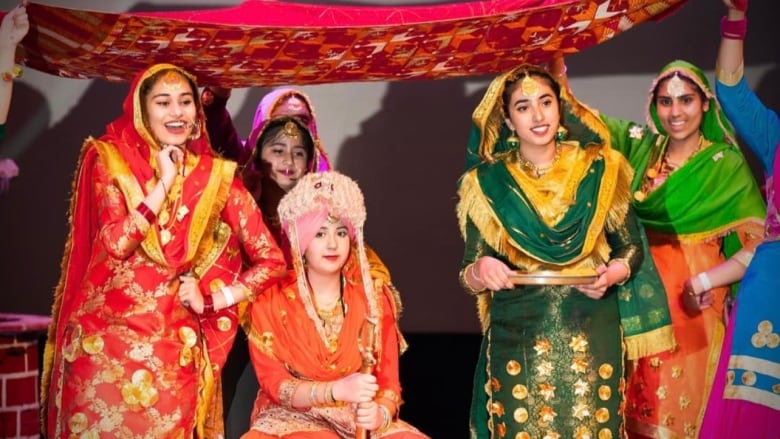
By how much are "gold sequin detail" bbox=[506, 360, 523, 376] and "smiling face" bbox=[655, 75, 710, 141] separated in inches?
40.8

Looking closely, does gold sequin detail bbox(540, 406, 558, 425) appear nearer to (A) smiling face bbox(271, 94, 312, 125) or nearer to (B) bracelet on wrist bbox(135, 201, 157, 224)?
(B) bracelet on wrist bbox(135, 201, 157, 224)

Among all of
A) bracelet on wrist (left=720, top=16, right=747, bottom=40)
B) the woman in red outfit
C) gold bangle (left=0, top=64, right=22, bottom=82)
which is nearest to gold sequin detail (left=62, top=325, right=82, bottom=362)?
the woman in red outfit

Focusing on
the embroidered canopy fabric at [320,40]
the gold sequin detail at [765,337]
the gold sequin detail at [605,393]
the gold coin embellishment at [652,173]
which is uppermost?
the embroidered canopy fabric at [320,40]

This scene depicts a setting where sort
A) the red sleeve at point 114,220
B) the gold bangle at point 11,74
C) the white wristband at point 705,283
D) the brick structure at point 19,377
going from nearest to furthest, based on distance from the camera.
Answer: the red sleeve at point 114,220 < the gold bangle at point 11,74 < the white wristband at point 705,283 < the brick structure at point 19,377

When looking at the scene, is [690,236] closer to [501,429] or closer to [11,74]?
[501,429]

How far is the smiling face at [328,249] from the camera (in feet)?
11.8

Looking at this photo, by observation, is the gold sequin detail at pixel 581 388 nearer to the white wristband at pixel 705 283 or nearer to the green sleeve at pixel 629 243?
the green sleeve at pixel 629 243

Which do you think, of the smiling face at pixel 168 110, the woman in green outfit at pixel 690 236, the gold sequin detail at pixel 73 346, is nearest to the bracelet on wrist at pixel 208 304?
the gold sequin detail at pixel 73 346

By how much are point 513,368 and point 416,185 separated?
2138mm

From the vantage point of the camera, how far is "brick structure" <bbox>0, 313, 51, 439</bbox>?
4.10m

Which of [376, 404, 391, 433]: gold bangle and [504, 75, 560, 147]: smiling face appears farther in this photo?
[504, 75, 560, 147]: smiling face

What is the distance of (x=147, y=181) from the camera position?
3.49 m

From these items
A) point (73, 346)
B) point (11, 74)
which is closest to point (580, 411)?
point (73, 346)

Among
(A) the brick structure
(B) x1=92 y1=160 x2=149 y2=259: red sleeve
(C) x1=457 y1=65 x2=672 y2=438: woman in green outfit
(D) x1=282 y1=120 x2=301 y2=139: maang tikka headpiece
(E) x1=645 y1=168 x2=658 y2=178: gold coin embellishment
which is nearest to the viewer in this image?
(B) x1=92 y1=160 x2=149 y2=259: red sleeve
